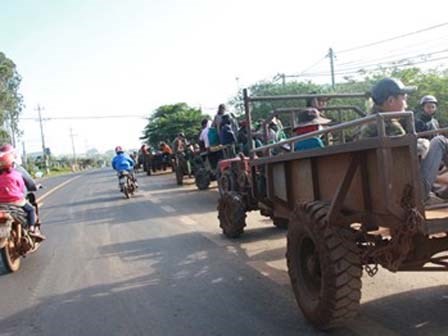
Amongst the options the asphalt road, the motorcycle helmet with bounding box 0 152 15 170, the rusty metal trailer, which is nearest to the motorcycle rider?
the asphalt road

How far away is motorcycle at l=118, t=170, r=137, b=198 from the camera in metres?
17.5

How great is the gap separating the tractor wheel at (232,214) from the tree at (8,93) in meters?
60.8

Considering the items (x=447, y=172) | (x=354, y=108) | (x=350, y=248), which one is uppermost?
(x=354, y=108)

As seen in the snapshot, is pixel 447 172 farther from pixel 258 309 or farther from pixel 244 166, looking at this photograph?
pixel 244 166

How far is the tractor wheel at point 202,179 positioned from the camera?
17031 mm

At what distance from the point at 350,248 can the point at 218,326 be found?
1.34 m

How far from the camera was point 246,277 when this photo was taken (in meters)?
6.22

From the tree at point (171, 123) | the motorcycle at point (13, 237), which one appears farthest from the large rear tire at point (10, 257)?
the tree at point (171, 123)

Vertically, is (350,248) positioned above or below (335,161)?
below

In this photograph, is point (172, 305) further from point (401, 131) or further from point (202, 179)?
point (202, 179)

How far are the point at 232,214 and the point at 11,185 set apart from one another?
3.22m

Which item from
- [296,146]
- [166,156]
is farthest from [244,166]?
[166,156]

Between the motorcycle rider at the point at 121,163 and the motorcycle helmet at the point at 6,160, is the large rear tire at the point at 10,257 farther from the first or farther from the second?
the motorcycle rider at the point at 121,163

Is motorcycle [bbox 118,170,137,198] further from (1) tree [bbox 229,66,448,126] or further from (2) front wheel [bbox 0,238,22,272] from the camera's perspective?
(2) front wheel [bbox 0,238,22,272]
